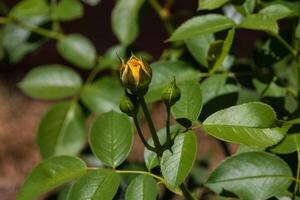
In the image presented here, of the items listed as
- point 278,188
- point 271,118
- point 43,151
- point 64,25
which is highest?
point 271,118

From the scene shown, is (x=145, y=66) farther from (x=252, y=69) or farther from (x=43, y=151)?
(x=43, y=151)

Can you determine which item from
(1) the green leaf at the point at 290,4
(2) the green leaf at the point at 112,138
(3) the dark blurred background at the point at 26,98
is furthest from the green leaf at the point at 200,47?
(3) the dark blurred background at the point at 26,98

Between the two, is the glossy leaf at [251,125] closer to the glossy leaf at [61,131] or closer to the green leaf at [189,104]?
the green leaf at [189,104]

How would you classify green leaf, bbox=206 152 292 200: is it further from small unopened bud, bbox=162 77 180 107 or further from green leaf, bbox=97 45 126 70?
green leaf, bbox=97 45 126 70

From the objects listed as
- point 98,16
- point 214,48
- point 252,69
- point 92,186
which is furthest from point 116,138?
point 98,16

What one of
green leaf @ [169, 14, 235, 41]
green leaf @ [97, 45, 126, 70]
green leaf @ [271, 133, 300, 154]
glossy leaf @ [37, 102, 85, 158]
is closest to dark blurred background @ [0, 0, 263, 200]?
green leaf @ [97, 45, 126, 70]

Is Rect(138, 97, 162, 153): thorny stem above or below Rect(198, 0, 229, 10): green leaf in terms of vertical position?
below

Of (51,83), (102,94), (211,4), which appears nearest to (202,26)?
(211,4)
